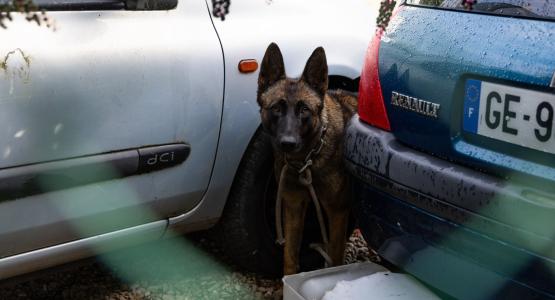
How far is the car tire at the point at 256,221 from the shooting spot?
3322mm

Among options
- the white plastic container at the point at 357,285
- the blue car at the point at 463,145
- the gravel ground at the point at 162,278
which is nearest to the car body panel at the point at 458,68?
the blue car at the point at 463,145

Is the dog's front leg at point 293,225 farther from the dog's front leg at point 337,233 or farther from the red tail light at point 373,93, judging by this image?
the red tail light at point 373,93

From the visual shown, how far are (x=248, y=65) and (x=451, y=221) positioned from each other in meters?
1.31

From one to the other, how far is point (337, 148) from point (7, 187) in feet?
4.70

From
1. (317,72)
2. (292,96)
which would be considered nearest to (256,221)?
(292,96)

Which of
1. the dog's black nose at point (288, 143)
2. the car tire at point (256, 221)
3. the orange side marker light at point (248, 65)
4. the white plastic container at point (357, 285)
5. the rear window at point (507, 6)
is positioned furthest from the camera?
the car tire at point (256, 221)

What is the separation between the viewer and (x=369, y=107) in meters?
2.73

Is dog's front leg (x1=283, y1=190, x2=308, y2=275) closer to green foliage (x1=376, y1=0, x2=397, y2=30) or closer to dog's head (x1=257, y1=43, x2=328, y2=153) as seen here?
dog's head (x1=257, y1=43, x2=328, y2=153)

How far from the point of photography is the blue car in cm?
205

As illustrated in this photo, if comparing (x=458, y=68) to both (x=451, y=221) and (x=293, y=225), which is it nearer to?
(x=451, y=221)

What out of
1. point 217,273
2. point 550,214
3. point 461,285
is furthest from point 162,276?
point 550,214

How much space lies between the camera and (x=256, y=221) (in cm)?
344

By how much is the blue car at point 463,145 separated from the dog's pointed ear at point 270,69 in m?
0.45

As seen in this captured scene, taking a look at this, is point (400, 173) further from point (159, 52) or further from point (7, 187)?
point (7, 187)
